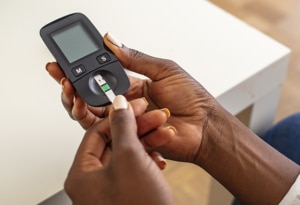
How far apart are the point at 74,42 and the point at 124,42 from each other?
0.16m

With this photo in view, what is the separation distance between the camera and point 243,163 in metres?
0.69

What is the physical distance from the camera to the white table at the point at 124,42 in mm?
645

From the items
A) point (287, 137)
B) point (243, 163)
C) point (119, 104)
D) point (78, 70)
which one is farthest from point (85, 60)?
point (287, 137)

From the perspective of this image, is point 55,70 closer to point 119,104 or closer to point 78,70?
point 78,70

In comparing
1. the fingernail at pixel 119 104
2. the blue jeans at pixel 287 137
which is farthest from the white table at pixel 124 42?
the fingernail at pixel 119 104

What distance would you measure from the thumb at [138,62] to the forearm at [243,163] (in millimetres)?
90

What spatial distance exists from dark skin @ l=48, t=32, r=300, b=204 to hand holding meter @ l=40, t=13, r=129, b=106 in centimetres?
3

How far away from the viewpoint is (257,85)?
782 millimetres

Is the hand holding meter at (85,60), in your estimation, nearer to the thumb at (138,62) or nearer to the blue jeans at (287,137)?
the thumb at (138,62)

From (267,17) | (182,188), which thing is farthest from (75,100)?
(267,17)

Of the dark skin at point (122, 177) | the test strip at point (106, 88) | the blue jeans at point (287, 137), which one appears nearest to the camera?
the dark skin at point (122, 177)

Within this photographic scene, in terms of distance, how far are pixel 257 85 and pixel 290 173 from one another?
5.9 inches

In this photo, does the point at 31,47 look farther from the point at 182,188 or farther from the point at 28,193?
the point at 182,188

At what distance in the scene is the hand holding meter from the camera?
0.62 m
